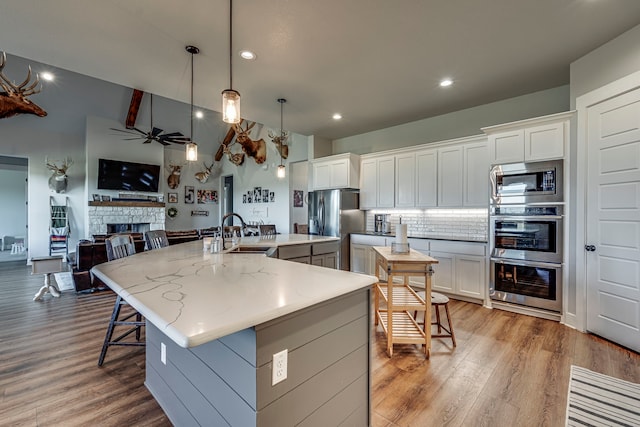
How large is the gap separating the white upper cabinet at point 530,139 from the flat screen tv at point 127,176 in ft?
27.4

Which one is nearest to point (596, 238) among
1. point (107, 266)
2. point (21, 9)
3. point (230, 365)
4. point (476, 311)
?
point (476, 311)

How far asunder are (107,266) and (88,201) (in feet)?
23.0

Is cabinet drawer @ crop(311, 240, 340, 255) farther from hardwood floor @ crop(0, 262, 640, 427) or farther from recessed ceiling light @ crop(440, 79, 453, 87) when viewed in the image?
recessed ceiling light @ crop(440, 79, 453, 87)

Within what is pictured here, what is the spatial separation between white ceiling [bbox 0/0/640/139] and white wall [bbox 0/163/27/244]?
353 inches

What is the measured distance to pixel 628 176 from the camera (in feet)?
8.33

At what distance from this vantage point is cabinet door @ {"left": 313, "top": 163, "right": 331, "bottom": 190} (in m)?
5.46

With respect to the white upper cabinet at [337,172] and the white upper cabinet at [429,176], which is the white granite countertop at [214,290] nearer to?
the white upper cabinet at [429,176]

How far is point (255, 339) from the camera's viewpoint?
0.99 metres

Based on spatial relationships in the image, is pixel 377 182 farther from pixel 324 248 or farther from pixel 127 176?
pixel 127 176

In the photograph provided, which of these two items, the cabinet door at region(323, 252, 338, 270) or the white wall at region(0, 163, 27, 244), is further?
the white wall at region(0, 163, 27, 244)

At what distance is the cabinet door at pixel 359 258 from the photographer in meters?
4.99

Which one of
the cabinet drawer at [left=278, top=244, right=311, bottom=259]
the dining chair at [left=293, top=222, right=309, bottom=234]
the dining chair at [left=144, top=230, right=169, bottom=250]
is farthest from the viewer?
the dining chair at [left=293, top=222, right=309, bottom=234]

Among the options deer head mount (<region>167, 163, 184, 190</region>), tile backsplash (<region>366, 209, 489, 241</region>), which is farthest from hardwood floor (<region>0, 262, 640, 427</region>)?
deer head mount (<region>167, 163, 184, 190</region>)

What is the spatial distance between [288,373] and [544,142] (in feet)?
12.4
